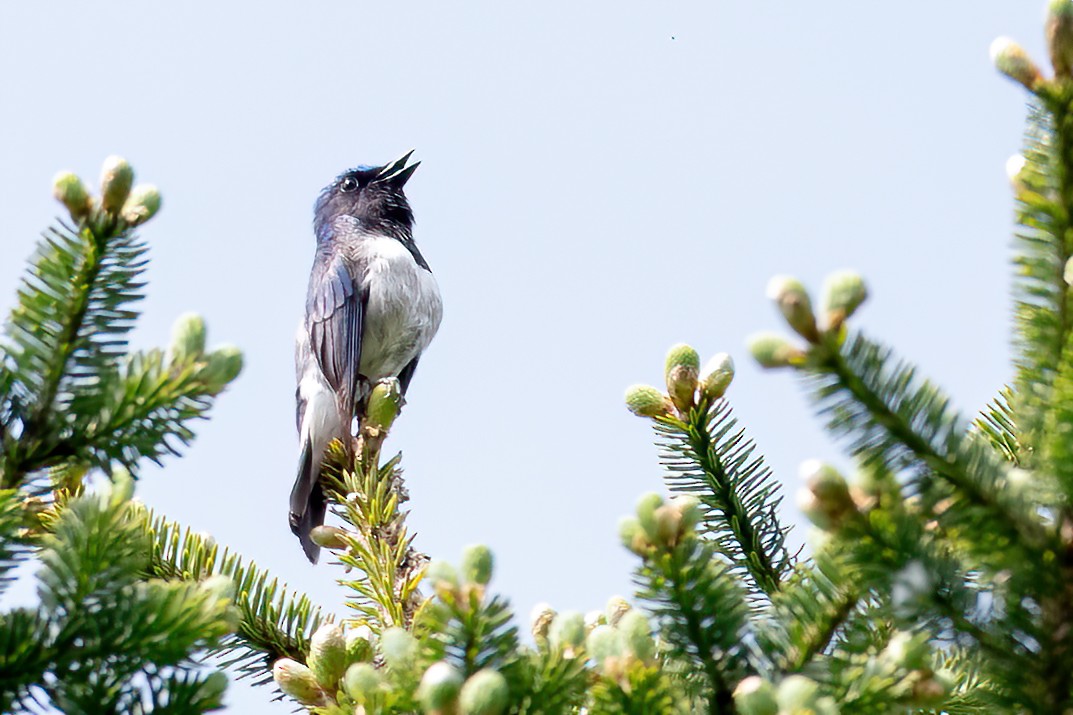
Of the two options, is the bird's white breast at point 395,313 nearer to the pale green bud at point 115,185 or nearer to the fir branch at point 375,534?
the fir branch at point 375,534

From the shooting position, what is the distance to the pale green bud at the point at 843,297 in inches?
42.6

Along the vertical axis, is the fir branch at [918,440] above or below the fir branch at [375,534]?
below

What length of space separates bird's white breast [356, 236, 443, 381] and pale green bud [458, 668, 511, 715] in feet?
15.0

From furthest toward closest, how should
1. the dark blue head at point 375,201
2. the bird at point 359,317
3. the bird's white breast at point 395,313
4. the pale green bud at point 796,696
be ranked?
the dark blue head at point 375,201
the bird's white breast at point 395,313
the bird at point 359,317
the pale green bud at point 796,696

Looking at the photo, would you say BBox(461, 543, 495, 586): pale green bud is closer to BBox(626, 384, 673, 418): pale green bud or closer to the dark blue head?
BBox(626, 384, 673, 418): pale green bud

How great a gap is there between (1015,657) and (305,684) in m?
1.22

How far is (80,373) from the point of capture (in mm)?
1382

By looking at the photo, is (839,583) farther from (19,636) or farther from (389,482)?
(389,482)

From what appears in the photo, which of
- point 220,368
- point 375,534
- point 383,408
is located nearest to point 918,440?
point 220,368

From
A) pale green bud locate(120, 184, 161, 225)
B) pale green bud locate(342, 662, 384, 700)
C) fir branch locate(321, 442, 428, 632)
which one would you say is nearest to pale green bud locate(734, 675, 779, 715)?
pale green bud locate(342, 662, 384, 700)

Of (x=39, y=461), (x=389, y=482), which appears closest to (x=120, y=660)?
(x=39, y=461)

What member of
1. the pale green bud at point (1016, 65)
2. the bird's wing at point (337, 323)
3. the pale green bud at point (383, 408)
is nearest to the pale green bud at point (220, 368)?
the pale green bud at point (1016, 65)

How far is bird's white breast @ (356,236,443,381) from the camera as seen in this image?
5660mm

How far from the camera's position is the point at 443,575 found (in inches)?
48.5
